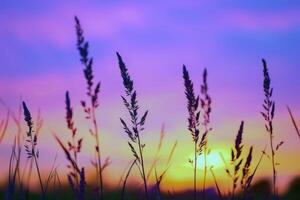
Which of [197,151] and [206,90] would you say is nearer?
[197,151]

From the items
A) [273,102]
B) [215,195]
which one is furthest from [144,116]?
[215,195]

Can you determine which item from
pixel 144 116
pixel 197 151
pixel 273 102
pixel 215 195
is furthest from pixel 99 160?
pixel 215 195

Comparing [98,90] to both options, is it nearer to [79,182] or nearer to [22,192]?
[79,182]

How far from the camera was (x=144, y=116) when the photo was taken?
3.60 m

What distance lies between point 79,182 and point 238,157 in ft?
3.46

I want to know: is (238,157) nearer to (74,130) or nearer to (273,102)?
(273,102)

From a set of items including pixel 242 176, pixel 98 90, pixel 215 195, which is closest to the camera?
pixel 98 90

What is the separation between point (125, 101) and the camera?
3.61 metres

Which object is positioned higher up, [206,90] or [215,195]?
[206,90]

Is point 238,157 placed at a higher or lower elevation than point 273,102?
lower

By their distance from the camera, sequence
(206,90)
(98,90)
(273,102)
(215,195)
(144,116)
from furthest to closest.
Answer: (215,195) < (206,90) < (273,102) < (144,116) < (98,90)

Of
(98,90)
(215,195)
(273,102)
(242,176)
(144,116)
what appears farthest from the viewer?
(215,195)

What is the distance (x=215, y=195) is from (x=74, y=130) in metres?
2.61

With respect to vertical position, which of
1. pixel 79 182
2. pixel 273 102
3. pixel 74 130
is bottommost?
pixel 79 182
